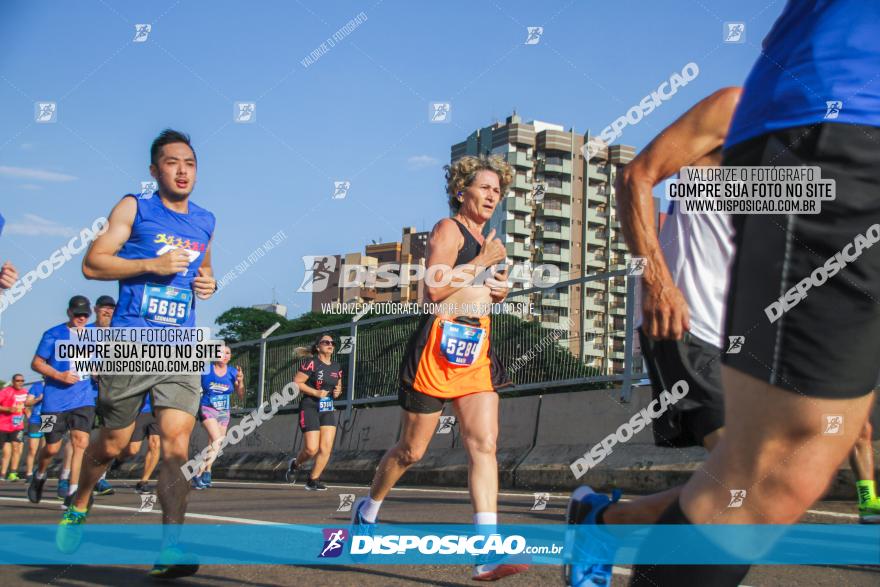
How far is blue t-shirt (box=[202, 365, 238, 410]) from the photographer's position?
16938 millimetres

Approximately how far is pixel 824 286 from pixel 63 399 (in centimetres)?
1204

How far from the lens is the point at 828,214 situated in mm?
2432

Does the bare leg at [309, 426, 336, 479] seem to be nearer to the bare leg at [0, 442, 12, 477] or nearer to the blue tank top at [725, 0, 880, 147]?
the bare leg at [0, 442, 12, 477]

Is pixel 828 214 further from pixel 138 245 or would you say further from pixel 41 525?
pixel 41 525

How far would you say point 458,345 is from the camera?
5.65 m

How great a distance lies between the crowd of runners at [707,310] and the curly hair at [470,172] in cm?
8

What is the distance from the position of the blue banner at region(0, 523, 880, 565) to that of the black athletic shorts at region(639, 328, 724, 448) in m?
0.52

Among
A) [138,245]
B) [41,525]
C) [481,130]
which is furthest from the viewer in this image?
[481,130]

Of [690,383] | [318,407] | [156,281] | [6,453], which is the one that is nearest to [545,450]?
[318,407]

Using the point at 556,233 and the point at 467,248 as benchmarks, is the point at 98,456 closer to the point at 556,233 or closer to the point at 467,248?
the point at 467,248

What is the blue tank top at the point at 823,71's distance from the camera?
2484 mm

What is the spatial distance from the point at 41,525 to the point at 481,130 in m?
142

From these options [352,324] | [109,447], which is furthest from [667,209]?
[352,324]

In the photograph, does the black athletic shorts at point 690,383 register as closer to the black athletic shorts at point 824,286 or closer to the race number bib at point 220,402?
the black athletic shorts at point 824,286
